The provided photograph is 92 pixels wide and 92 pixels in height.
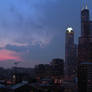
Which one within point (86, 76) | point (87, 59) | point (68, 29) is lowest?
point (86, 76)

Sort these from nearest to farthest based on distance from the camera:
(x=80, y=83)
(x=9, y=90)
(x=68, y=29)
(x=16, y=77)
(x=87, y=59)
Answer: (x=9, y=90)
(x=80, y=83)
(x=16, y=77)
(x=87, y=59)
(x=68, y=29)

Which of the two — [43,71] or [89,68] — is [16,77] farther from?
[43,71]

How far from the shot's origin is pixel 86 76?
2586 inches

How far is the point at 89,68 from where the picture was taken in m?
67.6

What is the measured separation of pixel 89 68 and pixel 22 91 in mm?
36139

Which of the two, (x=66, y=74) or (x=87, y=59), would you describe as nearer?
(x=87, y=59)

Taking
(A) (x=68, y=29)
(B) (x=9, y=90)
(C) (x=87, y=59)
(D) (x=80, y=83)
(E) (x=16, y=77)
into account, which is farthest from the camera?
(A) (x=68, y=29)

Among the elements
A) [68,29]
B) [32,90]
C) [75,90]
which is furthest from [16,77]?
[68,29]

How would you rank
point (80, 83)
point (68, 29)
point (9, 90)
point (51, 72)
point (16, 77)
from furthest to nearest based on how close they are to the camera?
point (68, 29), point (51, 72), point (16, 77), point (80, 83), point (9, 90)

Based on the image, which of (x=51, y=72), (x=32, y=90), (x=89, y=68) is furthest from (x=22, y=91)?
(x=51, y=72)

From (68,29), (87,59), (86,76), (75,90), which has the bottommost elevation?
(75,90)

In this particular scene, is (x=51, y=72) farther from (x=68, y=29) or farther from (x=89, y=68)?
(x=68, y=29)

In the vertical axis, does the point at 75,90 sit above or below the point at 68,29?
below

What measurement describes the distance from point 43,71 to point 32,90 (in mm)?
82170
